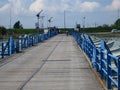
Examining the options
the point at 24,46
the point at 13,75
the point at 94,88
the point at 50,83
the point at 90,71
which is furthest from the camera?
the point at 24,46

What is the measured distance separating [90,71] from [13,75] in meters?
3.87

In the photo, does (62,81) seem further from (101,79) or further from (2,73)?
(2,73)

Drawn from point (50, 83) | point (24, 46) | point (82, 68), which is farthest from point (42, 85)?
point (24, 46)

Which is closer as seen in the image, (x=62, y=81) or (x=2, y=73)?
(x=62, y=81)

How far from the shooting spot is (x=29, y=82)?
51.5 ft

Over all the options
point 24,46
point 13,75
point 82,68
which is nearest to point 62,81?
point 13,75

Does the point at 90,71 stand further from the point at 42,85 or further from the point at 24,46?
the point at 24,46

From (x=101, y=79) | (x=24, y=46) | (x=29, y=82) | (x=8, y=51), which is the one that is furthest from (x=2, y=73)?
(x=24, y=46)

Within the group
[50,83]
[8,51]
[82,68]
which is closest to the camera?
[50,83]

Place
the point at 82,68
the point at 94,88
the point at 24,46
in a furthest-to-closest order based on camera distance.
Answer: the point at 24,46 < the point at 82,68 < the point at 94,88

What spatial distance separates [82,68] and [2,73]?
444 cm

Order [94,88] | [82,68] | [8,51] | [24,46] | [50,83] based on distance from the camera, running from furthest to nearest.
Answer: [24,46]
[8,51]
[82,68]
[50,83]
[94,88]

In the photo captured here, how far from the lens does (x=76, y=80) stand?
1633cm

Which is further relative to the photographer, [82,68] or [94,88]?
[82,68]
